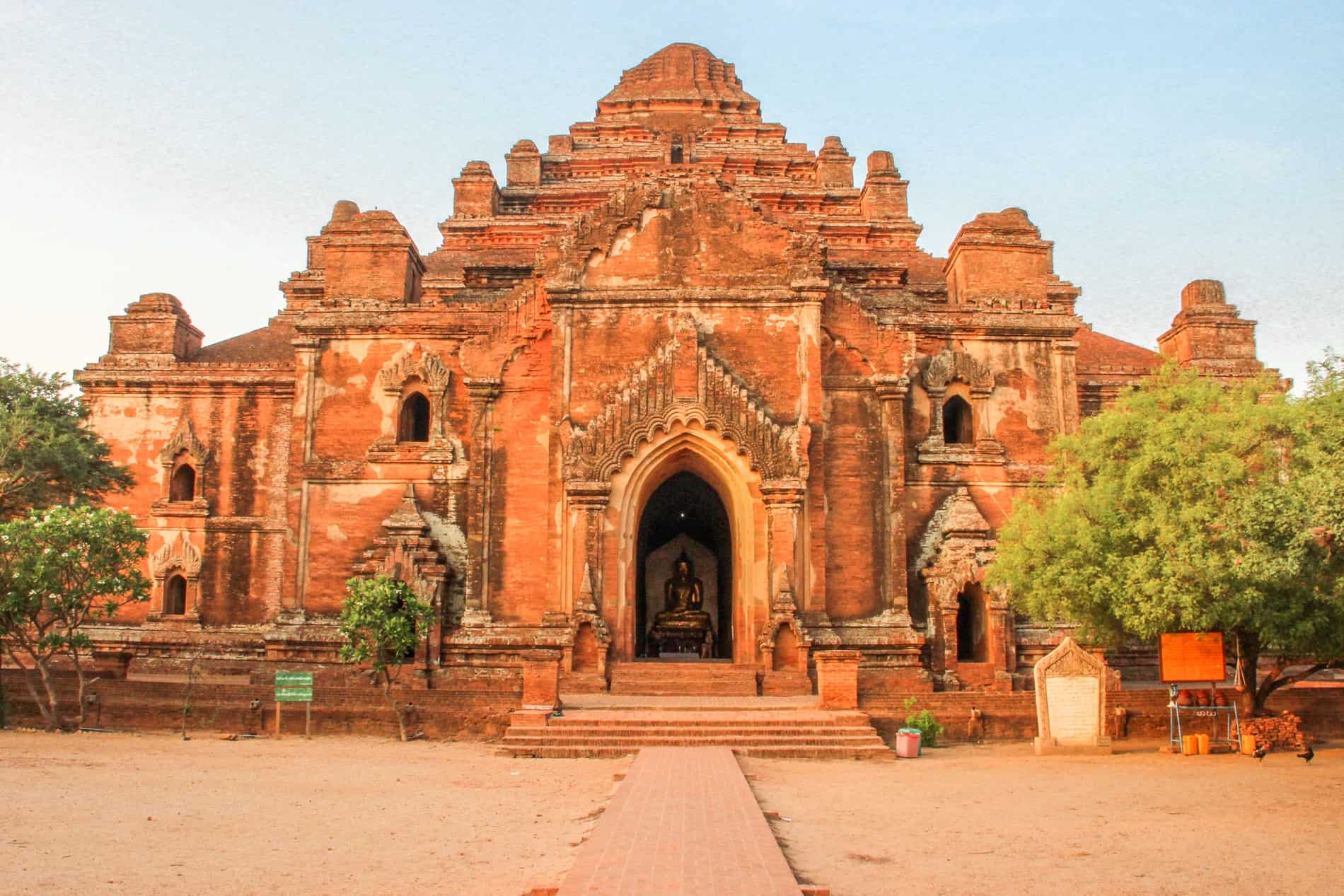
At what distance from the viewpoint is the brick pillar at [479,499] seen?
24.8 metres

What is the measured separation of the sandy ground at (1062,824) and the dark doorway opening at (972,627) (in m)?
6.00

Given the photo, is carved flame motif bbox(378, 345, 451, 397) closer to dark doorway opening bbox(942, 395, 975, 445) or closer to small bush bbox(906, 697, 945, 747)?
dark doorway opening bbox(942, 395, 975, 445)

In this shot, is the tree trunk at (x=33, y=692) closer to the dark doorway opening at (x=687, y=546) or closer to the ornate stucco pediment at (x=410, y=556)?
the ornate stucco pediment at (x=410, y=556)

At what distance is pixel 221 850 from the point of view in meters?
11.2

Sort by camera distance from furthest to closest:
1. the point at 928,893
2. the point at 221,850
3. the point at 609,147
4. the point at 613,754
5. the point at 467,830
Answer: the point at 609,147 → the point at 613,754 → the point at 467,830 → the point at 221,850 → the point at 928,893

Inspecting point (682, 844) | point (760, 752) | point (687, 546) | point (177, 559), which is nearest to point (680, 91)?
point (687, 546)

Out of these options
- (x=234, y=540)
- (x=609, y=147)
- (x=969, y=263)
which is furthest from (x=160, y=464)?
(x=969, y=263)

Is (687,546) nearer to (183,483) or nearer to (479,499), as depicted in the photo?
(479,499)

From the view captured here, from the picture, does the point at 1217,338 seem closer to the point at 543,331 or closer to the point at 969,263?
the point at 969,263

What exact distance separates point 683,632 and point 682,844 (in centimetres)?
1704

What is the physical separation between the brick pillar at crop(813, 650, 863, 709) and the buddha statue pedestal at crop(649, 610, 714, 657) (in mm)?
7713

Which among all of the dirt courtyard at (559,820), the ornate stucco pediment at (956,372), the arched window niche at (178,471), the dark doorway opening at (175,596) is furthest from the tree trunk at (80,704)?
the ornate stucco pediment at (956,372)

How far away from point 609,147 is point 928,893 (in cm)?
2887

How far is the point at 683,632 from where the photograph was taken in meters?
27.8
